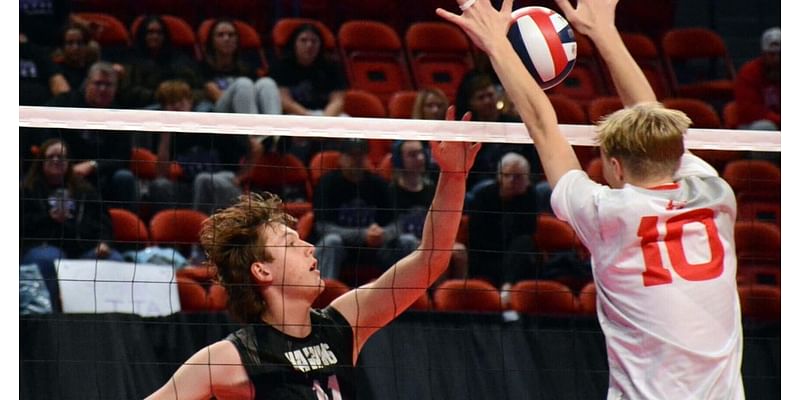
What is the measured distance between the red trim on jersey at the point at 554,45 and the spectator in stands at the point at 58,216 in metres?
3.83

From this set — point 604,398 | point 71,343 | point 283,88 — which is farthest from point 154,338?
point 283,88

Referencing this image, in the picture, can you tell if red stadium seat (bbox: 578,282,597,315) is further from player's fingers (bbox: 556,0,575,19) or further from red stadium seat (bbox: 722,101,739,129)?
red stadium seat (bbox: 722,101,739,129)

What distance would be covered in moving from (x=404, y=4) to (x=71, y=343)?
6781 millimetres

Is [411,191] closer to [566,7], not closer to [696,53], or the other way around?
[566,7]

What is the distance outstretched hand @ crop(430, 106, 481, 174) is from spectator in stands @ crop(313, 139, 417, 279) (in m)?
2.94

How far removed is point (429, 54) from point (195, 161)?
3.42 metres

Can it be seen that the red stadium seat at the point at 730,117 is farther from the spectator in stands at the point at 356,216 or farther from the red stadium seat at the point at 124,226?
the red stadium seat at the point at 124,226

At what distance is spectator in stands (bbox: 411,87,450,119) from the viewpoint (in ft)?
27.7

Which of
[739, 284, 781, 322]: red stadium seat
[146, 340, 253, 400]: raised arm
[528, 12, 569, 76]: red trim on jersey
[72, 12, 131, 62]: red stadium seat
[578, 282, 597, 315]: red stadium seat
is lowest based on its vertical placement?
[739, 284, 781, 322]: red stadium seat

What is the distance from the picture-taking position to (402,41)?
36.7 ft

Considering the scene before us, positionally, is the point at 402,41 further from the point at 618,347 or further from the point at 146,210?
the point at 618,347

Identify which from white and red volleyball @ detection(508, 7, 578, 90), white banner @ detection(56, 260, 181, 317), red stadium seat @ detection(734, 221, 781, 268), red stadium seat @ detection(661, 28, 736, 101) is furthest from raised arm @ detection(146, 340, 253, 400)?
red stadium seat @ detection(661, 28, 736, 101)

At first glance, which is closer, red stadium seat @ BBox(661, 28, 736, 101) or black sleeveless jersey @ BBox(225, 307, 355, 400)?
black sleeveless jersey @ BBox(225, 307, 355, 400)
